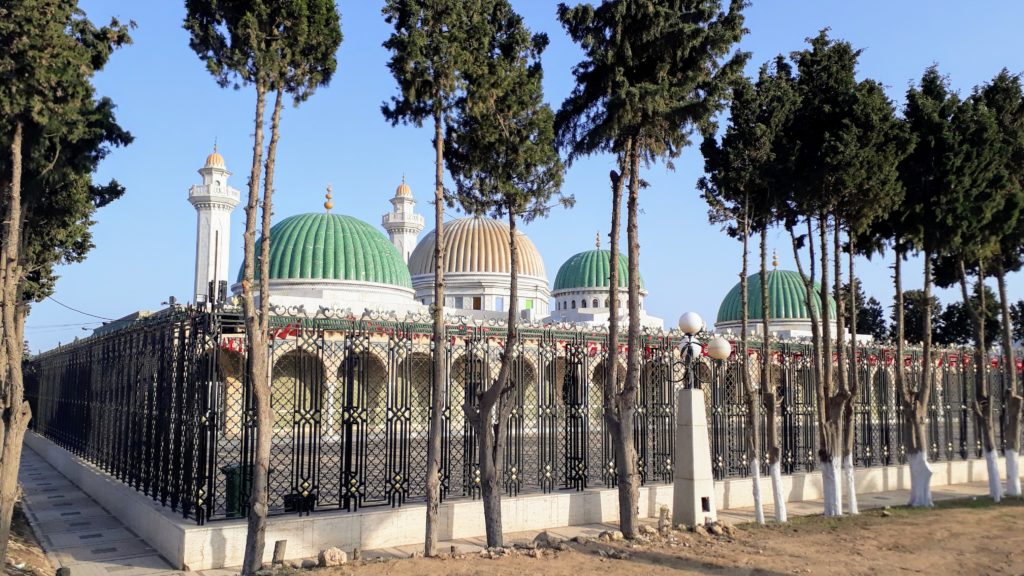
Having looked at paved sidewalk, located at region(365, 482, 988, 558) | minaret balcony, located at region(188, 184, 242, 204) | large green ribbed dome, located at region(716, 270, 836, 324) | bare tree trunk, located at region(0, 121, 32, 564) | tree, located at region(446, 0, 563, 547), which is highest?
minaret balcony, located at region(188, 184, 242, 204)

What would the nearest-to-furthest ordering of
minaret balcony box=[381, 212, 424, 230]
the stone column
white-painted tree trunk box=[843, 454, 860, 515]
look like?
the stone column, white-painted tree trunk box=[843, 454, 860, 515], minaret balcony box=[381, 212, 424, 230]

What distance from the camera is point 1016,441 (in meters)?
14.8

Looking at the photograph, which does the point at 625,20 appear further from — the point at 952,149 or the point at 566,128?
the point at 952,149

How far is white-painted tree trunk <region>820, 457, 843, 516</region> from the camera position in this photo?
12.1 metres

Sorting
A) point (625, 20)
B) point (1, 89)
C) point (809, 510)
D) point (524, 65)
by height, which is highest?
point (625, 20)

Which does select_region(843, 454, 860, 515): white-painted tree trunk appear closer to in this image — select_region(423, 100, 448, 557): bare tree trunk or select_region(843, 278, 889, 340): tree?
select_region(423, 100, 448, 557): bare tree trunk

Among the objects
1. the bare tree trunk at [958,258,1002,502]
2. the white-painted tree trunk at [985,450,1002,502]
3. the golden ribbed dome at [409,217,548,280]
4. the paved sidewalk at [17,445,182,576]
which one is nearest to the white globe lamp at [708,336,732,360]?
the bare tree trunk at [958,258,1002,502]

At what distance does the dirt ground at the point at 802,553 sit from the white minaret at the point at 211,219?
109ft

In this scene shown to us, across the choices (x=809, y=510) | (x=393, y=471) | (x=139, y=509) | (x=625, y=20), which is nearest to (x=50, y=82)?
(x=139, y=509)

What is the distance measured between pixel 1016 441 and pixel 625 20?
36.3ft

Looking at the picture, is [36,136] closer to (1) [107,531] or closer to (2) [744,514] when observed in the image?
(1) [107,531]

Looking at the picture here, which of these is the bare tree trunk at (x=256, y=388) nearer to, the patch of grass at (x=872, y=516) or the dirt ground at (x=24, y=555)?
the dirt ground at (x=24, y=555)

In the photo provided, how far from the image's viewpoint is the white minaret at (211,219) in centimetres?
3888

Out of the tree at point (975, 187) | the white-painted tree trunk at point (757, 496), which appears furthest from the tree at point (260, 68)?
the tree at point (975, 187)
